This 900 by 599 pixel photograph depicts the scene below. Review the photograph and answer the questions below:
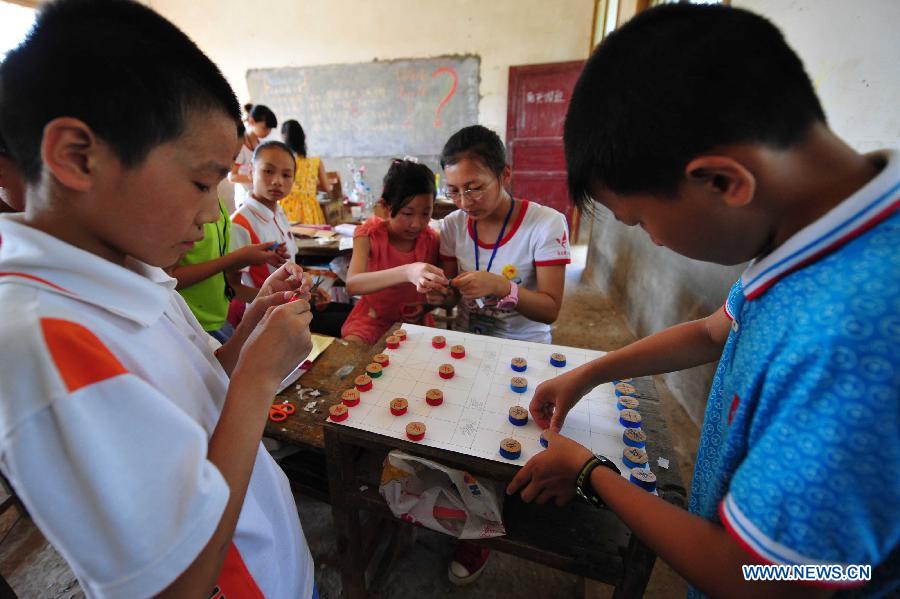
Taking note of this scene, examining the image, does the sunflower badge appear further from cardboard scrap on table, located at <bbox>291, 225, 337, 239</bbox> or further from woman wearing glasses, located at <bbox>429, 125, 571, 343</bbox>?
cardboard scrap on table, located at <bbox>291, 225, 337, 239</bbox>

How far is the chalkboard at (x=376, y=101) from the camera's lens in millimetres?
6234

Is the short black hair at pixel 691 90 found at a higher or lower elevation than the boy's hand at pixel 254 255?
higher

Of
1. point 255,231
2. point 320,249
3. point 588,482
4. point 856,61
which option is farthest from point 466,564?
point 856,61

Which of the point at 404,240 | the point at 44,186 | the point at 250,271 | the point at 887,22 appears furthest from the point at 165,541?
the point at 887,22

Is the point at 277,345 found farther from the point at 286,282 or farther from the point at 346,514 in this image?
the point at 346,514

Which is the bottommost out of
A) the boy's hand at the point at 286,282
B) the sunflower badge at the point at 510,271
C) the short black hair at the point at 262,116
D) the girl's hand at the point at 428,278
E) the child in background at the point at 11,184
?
the sunflower badge at the point at 510,271

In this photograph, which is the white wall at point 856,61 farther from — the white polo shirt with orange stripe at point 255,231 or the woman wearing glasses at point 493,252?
the white polo shirt with orange stripe at point 255,231

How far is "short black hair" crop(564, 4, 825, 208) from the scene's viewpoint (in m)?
0.51

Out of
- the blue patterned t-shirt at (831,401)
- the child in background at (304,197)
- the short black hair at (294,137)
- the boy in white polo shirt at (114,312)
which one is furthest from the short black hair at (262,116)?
the blue patterned t-shirt at (831,401)

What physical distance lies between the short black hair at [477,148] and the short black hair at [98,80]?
1.25 m

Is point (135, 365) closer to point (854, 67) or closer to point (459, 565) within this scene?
point (459, 565)

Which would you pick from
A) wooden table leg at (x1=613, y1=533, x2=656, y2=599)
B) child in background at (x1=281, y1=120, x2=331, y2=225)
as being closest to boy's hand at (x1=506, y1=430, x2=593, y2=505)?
wooden table leg at (x1=613, y1=533, x2=656, y2=599)

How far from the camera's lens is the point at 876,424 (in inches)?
17.2

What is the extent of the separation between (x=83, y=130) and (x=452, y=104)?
6.53 metres
